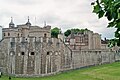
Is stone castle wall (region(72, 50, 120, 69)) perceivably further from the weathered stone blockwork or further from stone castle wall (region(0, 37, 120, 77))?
the weathered stone blockwork

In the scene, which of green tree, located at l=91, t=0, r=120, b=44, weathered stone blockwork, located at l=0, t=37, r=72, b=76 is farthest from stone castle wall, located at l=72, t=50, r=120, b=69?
green tree, located at l=91, t=0, r=120, b=44

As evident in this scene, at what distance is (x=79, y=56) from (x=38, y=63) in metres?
11.6

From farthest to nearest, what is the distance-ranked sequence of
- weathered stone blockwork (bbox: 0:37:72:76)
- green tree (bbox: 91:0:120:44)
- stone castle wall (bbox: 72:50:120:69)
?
stone castle wall (bbox: 72:50:120:69) < weathered stone blockwork (bbox: 0:37:72:76) < green tree (bbox: 91:0:120:44)

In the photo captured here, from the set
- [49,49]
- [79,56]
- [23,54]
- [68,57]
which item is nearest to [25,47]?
[23,54]

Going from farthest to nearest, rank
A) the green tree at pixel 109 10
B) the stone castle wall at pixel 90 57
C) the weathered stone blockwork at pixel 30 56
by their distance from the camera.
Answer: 1. the stone castle wall at pixel 90 57
2. the weathered stone blockwork at pixel 30 56
3. the green tree at pixel 109 10

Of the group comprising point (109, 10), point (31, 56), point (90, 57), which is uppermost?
point (109, 10)

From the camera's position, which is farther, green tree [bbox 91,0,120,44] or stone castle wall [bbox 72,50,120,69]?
stone castle wall [bbox 72,50,120,69]

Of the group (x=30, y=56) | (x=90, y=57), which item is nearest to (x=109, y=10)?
(x=30, y=56)

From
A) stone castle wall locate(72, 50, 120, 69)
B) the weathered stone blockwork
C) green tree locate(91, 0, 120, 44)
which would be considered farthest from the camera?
stone castle wall locate(72, 50, 120, 69)

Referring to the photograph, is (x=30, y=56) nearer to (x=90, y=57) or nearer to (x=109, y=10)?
(x=90, y=57)

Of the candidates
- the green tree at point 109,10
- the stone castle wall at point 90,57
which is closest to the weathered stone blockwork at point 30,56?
the stone castle wall at point 90,57

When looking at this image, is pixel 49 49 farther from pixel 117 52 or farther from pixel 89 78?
pixel 117 52

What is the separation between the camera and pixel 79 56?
44.3m

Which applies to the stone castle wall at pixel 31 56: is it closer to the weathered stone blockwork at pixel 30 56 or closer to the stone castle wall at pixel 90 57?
the weathered stone blockwork at pixel 30 56
